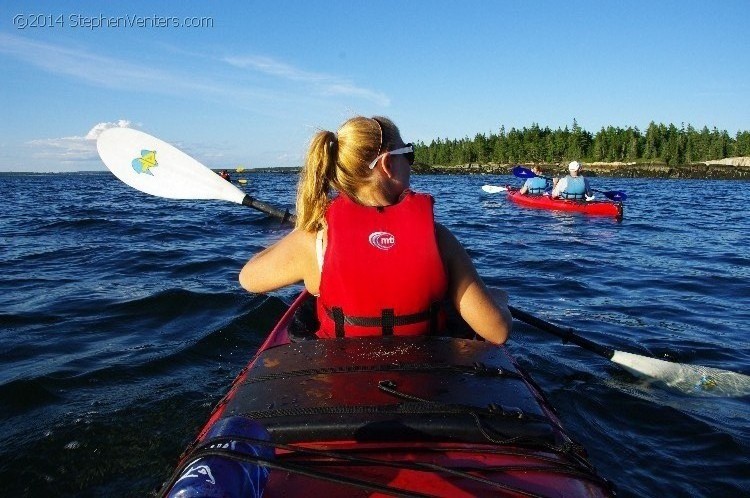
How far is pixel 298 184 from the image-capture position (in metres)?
2.82

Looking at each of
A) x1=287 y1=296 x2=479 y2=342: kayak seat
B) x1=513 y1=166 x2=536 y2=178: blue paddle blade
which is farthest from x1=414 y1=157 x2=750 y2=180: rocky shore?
x1=287 y1=296 x2=479 y2=342: kayak seat

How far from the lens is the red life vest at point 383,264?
98.5 inches

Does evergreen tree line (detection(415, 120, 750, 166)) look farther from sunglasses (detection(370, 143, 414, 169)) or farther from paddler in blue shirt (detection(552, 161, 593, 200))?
sunglasses (detection(370, 143, 414, 169))

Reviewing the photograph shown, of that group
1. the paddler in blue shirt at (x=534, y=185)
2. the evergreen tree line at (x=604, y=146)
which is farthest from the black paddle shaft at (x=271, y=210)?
the evergreen tree line at (x=604, y=146)

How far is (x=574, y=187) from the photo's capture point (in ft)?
57.7

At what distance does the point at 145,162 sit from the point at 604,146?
91.0 meters

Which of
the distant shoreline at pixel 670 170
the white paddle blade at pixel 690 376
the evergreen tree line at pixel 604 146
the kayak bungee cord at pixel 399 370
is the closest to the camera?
the kayak bungee cord at pixel 399 370

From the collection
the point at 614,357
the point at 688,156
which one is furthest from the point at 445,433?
the point at 688,156

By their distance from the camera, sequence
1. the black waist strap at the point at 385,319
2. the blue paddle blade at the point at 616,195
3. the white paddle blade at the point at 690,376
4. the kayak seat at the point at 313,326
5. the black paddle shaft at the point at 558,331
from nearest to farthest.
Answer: the black waist strap at the point at 385,319, the kayak seat at the point at 313,326, the white paddle blade at the point at 690,376, the black paddle shaft at the point at 558,331, the blue paddle blade at the point at 616,195

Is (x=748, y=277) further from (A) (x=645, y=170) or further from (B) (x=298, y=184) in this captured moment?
(A) (x=645, y=170)

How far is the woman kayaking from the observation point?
2.51 meters

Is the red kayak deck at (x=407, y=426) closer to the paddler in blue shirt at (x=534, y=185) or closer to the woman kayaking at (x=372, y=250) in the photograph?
the woman kayaking at (x=372, y=250)

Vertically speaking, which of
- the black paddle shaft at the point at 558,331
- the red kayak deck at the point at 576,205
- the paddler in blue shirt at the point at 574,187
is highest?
the paddler in blue shirt at the point at 574,187

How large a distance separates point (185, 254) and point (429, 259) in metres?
8.34
